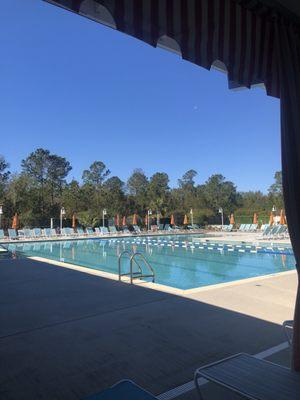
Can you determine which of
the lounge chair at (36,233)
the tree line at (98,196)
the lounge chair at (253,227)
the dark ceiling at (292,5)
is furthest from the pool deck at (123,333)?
the tree line at (98,196)

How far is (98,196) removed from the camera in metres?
30.5

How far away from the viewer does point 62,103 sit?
23344mm

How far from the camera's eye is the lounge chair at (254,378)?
1.57 meters

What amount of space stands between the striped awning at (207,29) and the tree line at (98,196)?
24.6 meters

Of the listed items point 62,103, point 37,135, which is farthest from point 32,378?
point 37,135

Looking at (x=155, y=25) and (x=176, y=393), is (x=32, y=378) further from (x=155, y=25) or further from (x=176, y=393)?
(x=155, y=25)

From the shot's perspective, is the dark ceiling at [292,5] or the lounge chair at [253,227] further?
the lounge chair at [253,227]

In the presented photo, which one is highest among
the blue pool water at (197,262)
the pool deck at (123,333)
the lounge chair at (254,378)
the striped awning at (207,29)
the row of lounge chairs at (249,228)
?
the striped awning at (207,29)

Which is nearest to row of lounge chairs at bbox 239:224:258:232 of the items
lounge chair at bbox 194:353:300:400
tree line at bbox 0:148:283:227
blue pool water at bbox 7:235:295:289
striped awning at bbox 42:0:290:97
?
tree line at bbox 0:148:283:227

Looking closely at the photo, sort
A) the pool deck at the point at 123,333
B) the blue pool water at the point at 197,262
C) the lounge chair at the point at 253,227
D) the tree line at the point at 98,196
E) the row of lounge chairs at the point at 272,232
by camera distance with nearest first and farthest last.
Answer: the pool deck at the point at 123,333, the blue pool water at the point at 197,262, the row of lounge chairs at the point at 272,232, the lounge chair at the point at 253,227, the tree line at the point at 98,196

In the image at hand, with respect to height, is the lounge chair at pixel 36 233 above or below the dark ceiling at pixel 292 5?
below

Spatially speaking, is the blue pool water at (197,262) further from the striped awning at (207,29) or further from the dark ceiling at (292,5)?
the dark ceiling at (292,5)

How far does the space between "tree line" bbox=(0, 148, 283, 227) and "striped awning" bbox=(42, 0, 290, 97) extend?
24.6 meters

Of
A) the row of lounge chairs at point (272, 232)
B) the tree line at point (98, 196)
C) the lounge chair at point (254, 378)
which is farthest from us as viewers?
the tree line at point (98, 196)
